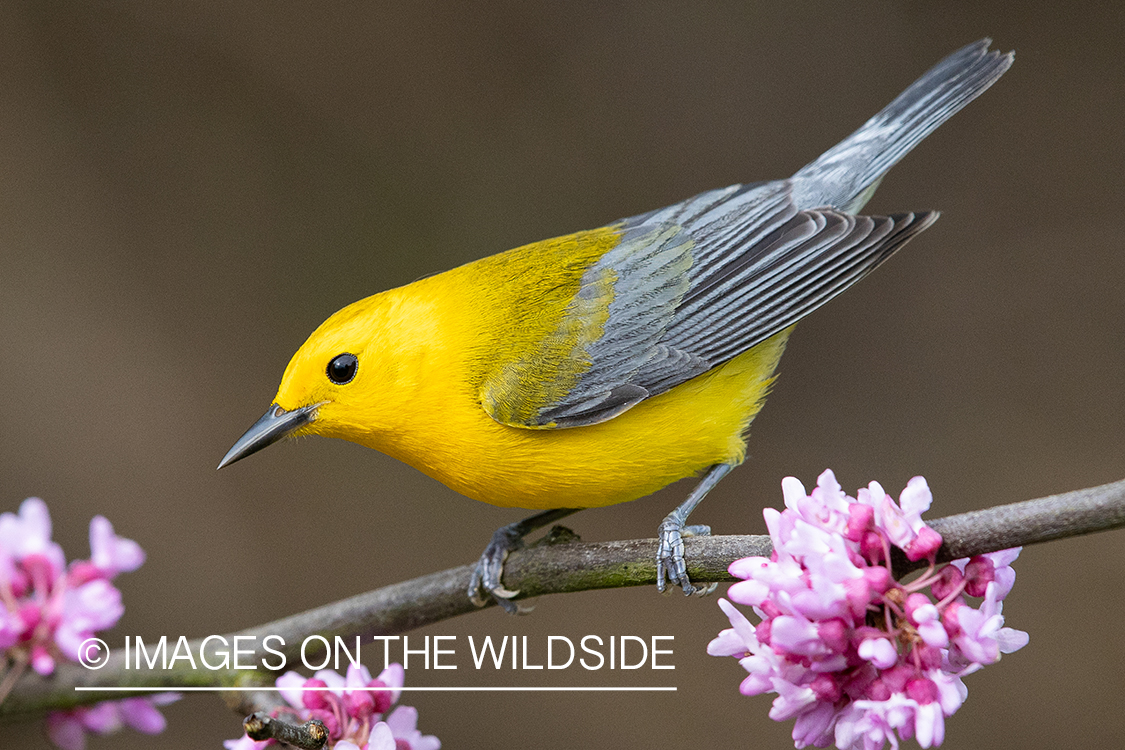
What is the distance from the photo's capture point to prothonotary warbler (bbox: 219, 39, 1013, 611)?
279 cm

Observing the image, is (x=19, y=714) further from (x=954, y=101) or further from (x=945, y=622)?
(x=954, y=101)

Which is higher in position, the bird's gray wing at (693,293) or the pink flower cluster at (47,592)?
the bird's gray wing at (693,293)

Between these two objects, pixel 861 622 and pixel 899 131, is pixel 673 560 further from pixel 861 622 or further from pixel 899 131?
pixel 899 131

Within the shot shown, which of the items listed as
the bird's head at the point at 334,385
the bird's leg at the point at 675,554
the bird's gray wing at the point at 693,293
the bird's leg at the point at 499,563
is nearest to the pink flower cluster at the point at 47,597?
the bird's head at the point at 334,385

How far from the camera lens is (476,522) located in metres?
5.22

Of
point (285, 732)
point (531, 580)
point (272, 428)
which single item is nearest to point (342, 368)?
point (272, 428)

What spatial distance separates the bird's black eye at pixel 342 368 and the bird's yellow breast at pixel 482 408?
17 mm

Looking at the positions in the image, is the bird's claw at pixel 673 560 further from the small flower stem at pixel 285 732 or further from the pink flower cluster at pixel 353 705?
the small flower stem at pixel 285 732

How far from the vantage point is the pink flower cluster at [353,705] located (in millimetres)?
2018

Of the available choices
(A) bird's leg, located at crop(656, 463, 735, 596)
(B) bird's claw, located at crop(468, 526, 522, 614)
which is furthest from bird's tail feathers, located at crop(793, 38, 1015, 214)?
(B) bird's claw, located at crop(468, 526, 522, 614)

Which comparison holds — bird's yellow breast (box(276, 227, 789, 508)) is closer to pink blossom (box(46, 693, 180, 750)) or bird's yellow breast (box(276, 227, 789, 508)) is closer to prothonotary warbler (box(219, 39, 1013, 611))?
prothonotary warbler (box(219, 39, 1013, 611))

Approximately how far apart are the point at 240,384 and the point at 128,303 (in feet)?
2.16

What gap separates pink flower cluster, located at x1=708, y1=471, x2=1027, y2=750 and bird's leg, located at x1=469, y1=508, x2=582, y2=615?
41.3 inches

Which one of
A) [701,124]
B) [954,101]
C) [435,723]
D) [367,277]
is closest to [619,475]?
[954,101]
